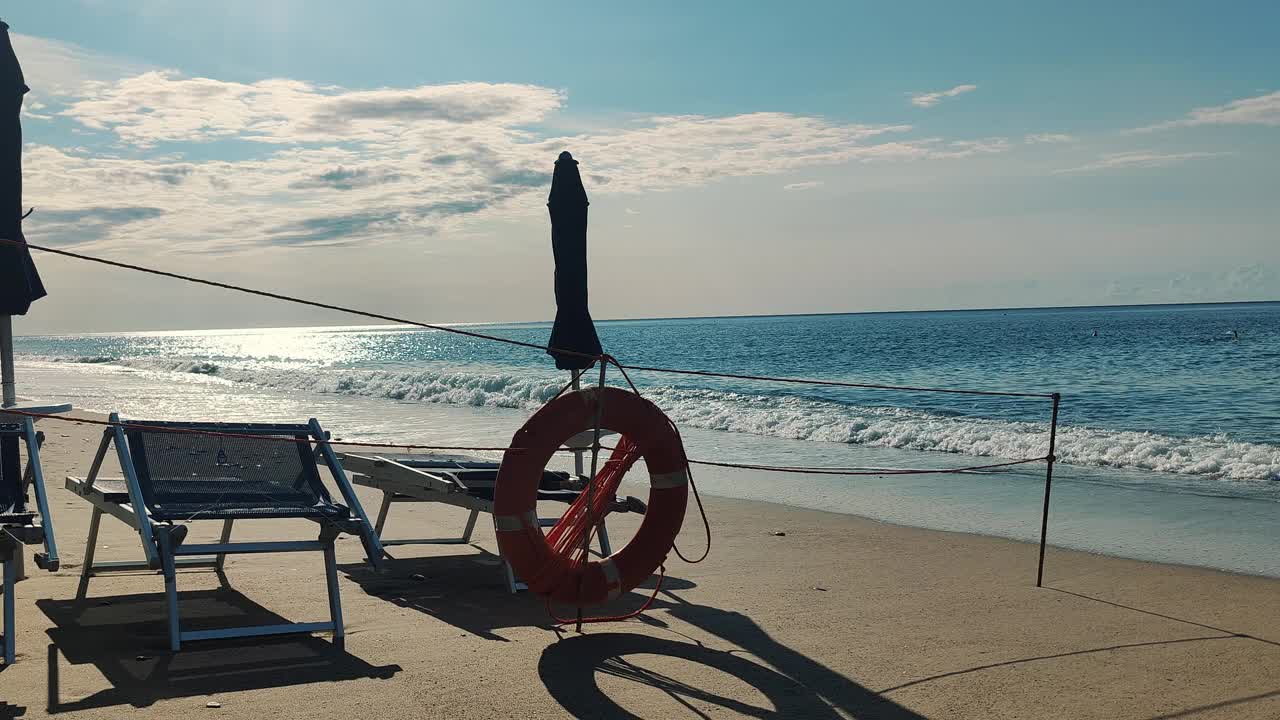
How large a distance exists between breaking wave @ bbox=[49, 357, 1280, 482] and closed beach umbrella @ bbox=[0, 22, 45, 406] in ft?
32.7

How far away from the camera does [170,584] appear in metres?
3.82

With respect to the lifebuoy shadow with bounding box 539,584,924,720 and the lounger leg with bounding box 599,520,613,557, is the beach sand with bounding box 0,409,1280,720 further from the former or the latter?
the lounger leg with bounding box 599,520,613,557

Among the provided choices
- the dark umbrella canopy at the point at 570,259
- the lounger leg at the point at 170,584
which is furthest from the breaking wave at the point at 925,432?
the lounger leg at the point at 170,584

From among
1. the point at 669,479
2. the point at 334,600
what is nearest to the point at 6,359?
the point at 334,600

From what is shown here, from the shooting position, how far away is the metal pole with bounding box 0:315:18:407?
496cm

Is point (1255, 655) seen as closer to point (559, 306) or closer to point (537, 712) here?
point (537, 712)

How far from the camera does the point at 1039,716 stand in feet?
11.1

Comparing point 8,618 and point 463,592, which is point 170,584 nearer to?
point 8,618

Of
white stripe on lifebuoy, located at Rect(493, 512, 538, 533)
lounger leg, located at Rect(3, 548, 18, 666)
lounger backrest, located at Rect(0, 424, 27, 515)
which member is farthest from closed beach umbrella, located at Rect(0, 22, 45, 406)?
white stripe on lifebuoy, located at Rect(493, 512, 538, 533)

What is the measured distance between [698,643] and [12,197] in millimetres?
3708

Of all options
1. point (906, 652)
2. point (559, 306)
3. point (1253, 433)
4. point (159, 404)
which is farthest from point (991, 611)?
point (159, 404)

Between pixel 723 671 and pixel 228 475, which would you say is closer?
pixel 723 671

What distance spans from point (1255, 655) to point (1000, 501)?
4.12 meters

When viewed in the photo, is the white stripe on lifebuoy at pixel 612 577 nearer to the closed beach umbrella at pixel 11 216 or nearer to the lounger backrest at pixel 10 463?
the lounger backrest at pixel 10 463
